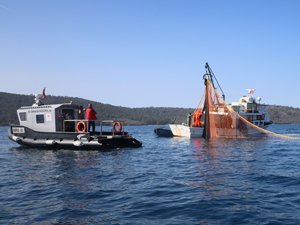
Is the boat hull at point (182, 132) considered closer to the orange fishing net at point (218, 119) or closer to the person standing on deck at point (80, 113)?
the orange fishing net at point (218, 119)

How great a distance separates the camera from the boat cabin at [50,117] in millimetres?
30625

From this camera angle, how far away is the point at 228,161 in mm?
21719

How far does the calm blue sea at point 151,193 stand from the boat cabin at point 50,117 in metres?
10.1

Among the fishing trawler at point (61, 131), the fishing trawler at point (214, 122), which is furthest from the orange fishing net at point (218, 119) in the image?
the fishing trawler at point (61, 131)

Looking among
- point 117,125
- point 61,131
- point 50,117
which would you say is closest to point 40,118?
point 50,117

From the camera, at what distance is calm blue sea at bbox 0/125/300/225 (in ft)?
32.7

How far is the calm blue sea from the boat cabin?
396 inches

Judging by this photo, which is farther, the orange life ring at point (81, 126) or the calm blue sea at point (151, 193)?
the orange life ring at point (81, 126)

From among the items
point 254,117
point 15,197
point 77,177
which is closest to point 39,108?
point 77,177

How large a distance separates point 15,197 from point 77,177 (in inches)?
157

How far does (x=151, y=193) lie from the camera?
12906mm

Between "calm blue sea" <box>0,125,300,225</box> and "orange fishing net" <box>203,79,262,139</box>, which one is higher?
"orange fishing net" <box>203,79,262,139</box>

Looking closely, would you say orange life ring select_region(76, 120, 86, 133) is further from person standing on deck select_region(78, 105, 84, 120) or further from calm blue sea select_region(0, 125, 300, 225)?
calm blue sea select_region(0, 125, 300, 225)

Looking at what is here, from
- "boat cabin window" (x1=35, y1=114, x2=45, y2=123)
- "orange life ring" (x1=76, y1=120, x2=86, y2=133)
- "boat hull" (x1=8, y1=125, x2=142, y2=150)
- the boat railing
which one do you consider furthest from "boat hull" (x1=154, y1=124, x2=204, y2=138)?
"boat cabin window" (x1=35, y1=114, x2=45, y2=123)
